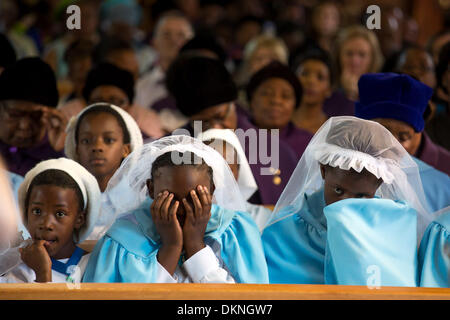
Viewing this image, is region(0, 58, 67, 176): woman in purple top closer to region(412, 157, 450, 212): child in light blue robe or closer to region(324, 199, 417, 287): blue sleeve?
region(324, 199, 417, 287): blue sleeve

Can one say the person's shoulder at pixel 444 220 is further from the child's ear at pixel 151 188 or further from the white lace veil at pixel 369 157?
the child's ear at pixel 151 188

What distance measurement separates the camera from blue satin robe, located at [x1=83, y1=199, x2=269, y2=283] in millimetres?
1884

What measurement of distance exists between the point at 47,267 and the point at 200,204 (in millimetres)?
474

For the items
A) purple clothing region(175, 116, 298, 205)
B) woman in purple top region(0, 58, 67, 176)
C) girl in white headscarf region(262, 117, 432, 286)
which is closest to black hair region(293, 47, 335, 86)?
purple clothing region(175, 116, 298, 205)

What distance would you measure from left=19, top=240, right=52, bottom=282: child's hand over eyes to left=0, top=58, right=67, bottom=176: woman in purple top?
0.93 metres

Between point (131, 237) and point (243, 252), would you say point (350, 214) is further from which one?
point (131, 237)

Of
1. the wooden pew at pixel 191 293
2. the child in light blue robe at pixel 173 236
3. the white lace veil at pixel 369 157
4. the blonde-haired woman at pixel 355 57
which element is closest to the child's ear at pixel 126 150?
the child in light blue robe at pixel 173 236

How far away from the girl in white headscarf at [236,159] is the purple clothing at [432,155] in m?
0.78

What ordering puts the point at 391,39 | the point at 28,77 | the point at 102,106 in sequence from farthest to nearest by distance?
1. the point at 391,39
2. the point at 28,77
3. the point at 102,106

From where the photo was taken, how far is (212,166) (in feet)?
6.57

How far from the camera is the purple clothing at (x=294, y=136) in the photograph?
347 centimetres

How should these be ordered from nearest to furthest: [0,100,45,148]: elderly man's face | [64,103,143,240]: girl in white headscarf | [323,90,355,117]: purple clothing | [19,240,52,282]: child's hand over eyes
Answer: [19,240,52,282]: child's hand over eyes
[64,103,143,240]: girl in white headscarf
[0,100,45,148]: elderly man's face
[323,90,355,117]: purple clothing
